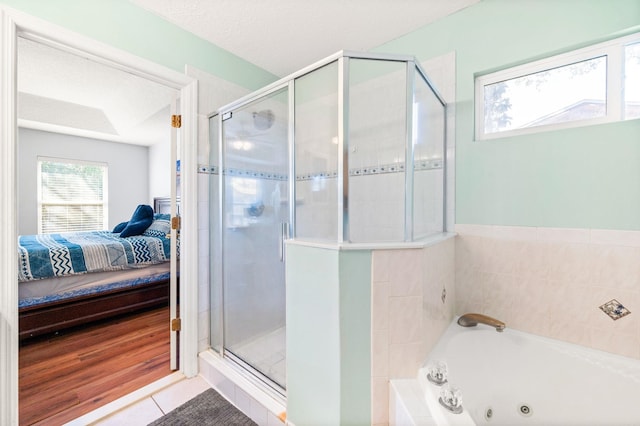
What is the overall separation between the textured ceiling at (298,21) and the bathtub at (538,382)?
80.9 inches

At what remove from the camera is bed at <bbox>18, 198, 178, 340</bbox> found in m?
2.29

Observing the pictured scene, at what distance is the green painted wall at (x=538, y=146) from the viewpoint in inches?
51.3

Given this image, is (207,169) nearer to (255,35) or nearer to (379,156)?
(255,35)

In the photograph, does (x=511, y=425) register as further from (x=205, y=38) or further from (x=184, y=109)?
(x=205, y=38)

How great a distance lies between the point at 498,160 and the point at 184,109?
2.09 meters

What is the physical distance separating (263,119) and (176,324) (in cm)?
161

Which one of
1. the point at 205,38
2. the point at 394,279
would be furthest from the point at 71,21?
the point at 394,279

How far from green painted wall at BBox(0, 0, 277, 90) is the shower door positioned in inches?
18.7

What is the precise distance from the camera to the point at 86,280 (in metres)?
2.63

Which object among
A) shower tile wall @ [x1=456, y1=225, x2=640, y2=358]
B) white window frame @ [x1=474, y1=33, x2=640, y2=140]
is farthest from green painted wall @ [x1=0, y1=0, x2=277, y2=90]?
shower tile wall @ [x1=456, y1=225, x2=640, y2=358]

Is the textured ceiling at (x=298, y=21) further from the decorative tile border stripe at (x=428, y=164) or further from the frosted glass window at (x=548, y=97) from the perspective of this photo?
the decorative tile border stripe at (x=428, y=164)

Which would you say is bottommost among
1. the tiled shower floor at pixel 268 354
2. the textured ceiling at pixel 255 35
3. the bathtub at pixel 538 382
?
the tiled shower floor at pixel 268 354

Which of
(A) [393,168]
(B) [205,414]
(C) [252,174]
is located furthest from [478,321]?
(C) [252,174]

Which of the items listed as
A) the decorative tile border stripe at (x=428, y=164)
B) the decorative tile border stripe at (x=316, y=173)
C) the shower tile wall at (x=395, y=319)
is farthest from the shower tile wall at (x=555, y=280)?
the shower tile wall at (x=395, y=319)
